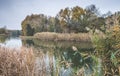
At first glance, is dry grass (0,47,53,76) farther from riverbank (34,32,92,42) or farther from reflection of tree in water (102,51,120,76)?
riverbank (34,32,92,42)

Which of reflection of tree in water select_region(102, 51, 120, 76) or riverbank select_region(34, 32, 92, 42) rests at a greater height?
reflection of tree in water select_region(102, 51, 120, 76)

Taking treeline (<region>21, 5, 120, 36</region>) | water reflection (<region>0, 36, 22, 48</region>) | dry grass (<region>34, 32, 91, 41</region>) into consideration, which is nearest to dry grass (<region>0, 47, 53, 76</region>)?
water reflection (<region>0, 36, 22, 48</region>)

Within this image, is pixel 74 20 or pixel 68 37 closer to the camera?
pixel 68 37

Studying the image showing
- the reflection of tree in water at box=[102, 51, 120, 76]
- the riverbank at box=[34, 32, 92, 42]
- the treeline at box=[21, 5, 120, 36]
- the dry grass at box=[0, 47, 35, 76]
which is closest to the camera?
the reflection of tree in water at box=[102, 51, 120, 76]

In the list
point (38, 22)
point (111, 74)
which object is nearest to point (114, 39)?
point (111, 74)

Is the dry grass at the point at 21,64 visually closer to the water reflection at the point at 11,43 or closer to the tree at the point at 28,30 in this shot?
the water reflection at the point at 11,43

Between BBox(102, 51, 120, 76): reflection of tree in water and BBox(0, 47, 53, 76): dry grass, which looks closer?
BBox(102, 51, 120, 76): reflection of tree in water

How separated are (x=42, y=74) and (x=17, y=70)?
620 mm

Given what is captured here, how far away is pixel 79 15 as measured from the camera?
153ft

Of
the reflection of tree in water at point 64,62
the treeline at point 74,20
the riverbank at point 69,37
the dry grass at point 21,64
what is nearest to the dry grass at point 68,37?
the riverbank at point 69,37

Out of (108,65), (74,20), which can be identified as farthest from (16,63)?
(74,20)

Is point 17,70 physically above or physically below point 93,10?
below

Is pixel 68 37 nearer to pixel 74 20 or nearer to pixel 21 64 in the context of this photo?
pixel 74 20

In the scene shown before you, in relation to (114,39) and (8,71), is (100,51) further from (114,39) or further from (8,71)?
(8,71)
